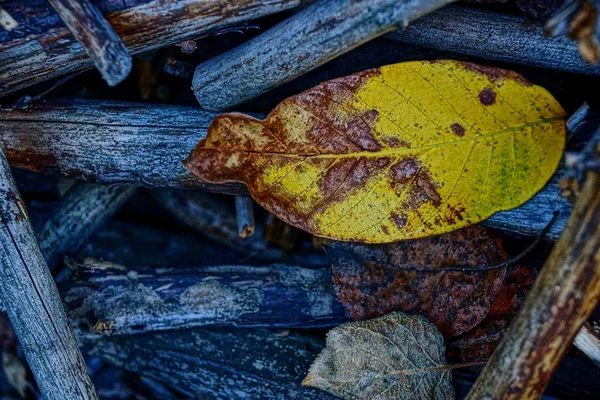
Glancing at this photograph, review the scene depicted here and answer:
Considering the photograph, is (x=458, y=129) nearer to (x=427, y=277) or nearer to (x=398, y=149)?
(x=398, y=149)

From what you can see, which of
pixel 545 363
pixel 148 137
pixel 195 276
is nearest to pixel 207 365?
pixel 195 276

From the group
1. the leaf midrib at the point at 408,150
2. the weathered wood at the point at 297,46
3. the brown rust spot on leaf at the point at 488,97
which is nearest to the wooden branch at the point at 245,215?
the weathered wood at the point at 297,46

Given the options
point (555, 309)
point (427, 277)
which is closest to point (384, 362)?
point (427, 277)

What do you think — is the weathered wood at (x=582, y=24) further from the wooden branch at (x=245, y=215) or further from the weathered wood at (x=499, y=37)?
the wooden branch at (x=245, y=215)

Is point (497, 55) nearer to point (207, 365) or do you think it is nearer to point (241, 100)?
point (241, 100)

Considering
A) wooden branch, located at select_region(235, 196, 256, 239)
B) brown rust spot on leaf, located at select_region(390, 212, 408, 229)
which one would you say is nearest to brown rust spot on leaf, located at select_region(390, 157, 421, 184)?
brown rust spot on leaf, located at select_region(390, 212, 408, 229)

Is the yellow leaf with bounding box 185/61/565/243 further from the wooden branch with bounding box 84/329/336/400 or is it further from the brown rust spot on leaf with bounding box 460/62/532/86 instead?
the wooden branch with bounding box 84/329/336/400
